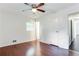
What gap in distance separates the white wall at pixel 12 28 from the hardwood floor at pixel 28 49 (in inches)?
3.3

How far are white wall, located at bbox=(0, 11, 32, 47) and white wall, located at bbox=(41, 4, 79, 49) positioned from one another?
1.04 feet

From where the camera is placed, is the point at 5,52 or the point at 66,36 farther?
the point at 66,36

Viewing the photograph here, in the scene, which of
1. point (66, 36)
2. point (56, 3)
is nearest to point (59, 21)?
point (66, 36)

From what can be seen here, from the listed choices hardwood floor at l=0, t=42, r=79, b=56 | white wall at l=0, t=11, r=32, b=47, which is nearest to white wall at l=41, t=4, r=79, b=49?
hardwood floor at l=0, t=42, r=79, b=56

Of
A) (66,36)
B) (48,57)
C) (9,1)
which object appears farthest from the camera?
(66,36)

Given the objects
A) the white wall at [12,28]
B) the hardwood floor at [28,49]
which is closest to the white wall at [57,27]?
the hardwood floor at [28,49]

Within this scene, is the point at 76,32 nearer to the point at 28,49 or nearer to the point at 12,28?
the point at 28,49

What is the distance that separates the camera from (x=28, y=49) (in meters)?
1.54

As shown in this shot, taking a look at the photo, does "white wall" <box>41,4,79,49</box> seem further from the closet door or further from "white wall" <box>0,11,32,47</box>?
"white wall" <box>0,11,32,47</box>

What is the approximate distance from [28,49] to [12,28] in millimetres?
451

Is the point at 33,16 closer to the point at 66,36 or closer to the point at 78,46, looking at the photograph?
the point at 66,36

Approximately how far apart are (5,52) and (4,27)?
1.31 ft

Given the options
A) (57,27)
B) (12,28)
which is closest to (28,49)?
(12,28)

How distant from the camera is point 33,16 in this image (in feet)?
5.15
